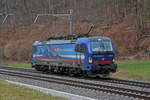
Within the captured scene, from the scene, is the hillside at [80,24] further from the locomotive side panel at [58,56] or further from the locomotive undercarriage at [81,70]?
the locomotive undercarriage at [81,70]

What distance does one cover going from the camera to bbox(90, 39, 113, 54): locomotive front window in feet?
73.3

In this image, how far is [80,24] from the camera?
201ft

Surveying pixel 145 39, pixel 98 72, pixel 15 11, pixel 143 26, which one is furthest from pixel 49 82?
pixel 15 11

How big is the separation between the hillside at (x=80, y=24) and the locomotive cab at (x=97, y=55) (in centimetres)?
1961

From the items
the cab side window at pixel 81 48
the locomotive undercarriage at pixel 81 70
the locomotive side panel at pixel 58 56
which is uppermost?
the cab side window at pixel 81 48

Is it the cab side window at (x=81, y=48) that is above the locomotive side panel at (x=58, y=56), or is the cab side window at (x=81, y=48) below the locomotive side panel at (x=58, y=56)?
above

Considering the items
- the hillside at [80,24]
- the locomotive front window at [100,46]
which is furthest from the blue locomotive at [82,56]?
the hillside at [80,24]

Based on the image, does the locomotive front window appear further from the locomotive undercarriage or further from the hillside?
the hillside

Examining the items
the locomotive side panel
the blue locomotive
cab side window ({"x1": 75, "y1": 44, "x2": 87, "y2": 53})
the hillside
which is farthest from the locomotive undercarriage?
the hillside

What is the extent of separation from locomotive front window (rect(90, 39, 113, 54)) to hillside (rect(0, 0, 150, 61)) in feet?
63.3

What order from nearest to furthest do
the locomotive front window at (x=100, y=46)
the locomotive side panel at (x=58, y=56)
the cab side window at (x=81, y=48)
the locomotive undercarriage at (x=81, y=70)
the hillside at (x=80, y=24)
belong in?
the locomotive undercarriage at (x=81, y=70)
the locomotive front window at (x=100, y=46)
the cab side window at (x=81, y=48)
the locomotive side panel at (x=58, y=56)
the hillside at (x=80, y=24)

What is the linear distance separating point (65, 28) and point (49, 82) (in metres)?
43.5

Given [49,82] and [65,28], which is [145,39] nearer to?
[65,28]

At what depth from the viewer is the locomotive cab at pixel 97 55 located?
71.8 ft
